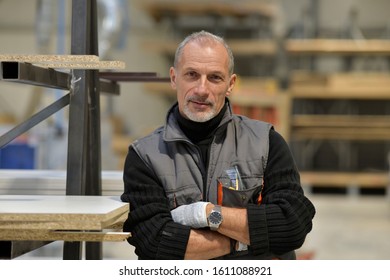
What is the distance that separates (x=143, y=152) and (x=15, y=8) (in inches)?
507

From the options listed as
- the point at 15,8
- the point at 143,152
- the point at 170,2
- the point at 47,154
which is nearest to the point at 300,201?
the point at 143,152

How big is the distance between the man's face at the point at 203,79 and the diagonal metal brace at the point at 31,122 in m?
0.42

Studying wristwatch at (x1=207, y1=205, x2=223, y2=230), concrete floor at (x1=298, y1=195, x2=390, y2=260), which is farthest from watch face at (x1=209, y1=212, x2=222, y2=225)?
concrete floor at (x1=298, y1=195, x2=390, y2=260)

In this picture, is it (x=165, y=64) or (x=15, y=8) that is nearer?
(x=165, y=64)

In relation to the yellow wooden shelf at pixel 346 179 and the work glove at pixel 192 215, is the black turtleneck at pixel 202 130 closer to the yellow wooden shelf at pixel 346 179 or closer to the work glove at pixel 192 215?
the work glove at pixel 192 215

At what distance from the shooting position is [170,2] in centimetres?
1183

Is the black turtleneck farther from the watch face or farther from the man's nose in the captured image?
the watch face

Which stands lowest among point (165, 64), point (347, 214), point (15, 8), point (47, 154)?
point (347, 214)

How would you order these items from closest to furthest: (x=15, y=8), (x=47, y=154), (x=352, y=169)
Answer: (x=47, y=154)
(x=352, y=169)
(x=15, y=8)

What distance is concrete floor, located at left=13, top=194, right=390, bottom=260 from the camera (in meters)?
6.60

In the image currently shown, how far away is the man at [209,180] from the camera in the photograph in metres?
1.92

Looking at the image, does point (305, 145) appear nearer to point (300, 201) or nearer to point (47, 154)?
point (47, 154)

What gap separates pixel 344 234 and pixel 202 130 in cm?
641

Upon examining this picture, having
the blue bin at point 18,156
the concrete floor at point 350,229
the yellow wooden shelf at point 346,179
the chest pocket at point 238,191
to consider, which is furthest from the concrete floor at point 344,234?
the chest pocket at point 238,191
